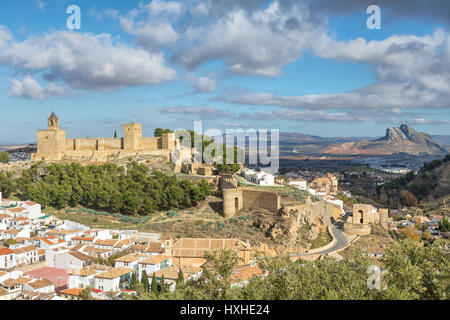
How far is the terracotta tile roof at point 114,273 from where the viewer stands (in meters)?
15.6

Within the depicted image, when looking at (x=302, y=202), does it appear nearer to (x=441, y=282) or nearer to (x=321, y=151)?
(x=441, y=282)

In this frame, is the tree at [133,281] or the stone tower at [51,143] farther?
the stone tower at [51,143]

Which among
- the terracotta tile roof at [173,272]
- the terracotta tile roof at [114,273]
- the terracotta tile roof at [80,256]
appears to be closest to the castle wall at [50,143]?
the terracotta tile roof at [80,256]

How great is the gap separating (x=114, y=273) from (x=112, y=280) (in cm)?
62

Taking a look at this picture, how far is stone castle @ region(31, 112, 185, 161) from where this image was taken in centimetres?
3531

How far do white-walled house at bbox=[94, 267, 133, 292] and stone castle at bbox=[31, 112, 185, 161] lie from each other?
1922 cm

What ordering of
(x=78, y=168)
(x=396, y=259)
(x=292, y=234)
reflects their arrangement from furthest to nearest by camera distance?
(x=78, y=168), (x=292, y=234), (x=396, y=259)

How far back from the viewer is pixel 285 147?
166250mm

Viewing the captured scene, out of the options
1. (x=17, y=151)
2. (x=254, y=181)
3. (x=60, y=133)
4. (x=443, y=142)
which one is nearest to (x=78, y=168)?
(x=60, y=133)

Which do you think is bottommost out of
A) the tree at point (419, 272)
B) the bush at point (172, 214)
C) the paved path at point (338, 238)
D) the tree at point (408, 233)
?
the tree at point (408, 233)

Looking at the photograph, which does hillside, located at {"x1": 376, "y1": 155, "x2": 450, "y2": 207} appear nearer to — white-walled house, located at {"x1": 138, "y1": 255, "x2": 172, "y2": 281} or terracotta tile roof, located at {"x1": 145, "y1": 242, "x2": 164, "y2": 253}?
terracotta tile roof, located at {"x1": 145, "y1": 242, "x2": 164, "y2": 253}

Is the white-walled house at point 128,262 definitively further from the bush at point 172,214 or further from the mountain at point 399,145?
the mountain at point 399,145

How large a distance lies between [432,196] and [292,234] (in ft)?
122

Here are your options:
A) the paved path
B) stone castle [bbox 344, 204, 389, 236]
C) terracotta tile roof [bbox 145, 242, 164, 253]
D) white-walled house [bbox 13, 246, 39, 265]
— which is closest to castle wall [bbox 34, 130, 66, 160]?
white-walled house [bbox 13, 246, 39, 265]
